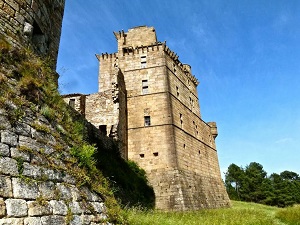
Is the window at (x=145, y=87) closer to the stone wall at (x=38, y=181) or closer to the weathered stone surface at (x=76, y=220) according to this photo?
the stone wall at (x=38, y=181)

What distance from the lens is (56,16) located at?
8750mm

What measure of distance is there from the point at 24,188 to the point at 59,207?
0.62 m

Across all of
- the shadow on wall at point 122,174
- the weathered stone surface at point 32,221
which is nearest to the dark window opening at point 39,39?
the weathered stone surface at point 32,221

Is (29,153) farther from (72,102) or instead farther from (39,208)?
(72,102)

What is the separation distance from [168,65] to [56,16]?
14.7 meters

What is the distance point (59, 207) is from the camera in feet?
12.7

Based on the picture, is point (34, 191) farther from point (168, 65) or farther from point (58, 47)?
point (168, 65)

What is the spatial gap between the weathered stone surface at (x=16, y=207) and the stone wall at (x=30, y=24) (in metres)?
3.71

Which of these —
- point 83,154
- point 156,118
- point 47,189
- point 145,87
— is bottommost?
point 47,189

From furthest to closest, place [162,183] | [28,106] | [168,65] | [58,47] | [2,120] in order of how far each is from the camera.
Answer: [168,65] < [162,183] < [58,47] < [28,106] < [2,120]

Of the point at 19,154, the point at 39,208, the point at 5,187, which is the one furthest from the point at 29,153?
the point at 39,208

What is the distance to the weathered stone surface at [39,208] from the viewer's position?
11.2ft

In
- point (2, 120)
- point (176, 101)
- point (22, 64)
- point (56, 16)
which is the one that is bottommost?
point (2, 120)

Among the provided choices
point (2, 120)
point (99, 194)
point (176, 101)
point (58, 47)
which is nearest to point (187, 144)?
point (176, 101)
